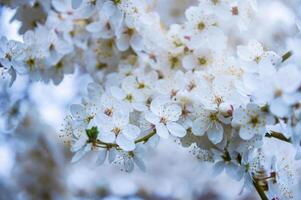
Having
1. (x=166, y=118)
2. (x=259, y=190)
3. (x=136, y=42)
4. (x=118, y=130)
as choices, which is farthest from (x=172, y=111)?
(x=136, y=42)

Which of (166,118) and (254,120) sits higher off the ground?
(254,120)

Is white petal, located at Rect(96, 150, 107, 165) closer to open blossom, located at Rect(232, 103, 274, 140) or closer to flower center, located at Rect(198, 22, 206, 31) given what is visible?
open blossom, located at Rect(232, 103, 274, 140)

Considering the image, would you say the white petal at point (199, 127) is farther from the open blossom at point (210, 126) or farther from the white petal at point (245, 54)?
the white petal at point (245, 54)

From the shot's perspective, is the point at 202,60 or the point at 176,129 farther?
the point at 202,60

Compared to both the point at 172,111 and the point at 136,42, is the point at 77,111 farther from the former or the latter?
the point at 136,42

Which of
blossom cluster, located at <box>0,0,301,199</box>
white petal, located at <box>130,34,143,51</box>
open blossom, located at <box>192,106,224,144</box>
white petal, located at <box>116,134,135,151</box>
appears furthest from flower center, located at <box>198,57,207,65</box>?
white petal, located at <box>116,134,135,151</box>
